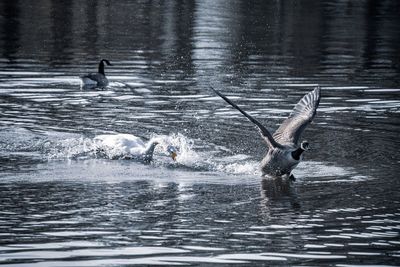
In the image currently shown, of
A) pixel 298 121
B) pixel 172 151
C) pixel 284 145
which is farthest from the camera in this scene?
pixel 298 121

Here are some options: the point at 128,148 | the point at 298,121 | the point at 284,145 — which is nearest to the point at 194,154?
the point at 128,148

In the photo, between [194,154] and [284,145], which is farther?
[194,154]

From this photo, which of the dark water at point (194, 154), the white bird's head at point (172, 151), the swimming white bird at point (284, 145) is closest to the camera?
the dark water at point (194, 154)

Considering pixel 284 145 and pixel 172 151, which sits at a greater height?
pixel 284 145

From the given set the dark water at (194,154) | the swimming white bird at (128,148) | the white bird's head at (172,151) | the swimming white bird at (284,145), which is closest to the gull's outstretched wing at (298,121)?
the swimming white bird at (284,145)

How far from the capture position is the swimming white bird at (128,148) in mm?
19859

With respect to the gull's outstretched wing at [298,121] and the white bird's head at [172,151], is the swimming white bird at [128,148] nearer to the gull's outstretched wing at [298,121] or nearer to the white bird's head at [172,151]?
the white bird's head at [172,151]

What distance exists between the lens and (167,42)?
1554 inches

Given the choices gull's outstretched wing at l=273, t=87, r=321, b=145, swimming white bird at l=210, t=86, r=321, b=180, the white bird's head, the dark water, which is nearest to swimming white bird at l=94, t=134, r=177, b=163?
the white bird's head

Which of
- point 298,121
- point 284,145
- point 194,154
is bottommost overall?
point 194,154

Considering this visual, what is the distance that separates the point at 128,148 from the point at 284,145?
2880 mm

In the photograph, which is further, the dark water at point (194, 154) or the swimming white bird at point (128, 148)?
the swimming white bird at point (128, 148)

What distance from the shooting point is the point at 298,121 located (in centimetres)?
2000

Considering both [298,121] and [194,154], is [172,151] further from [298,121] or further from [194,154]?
[298,121]
